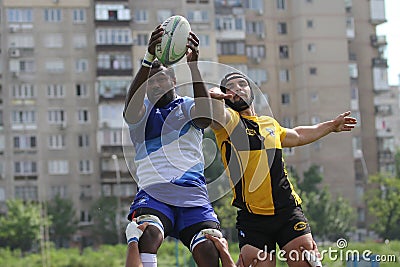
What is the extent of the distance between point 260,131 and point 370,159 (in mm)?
66151

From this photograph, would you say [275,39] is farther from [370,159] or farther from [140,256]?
[140,256]

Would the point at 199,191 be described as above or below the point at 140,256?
above

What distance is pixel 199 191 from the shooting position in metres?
8.77

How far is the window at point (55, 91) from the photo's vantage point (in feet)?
219

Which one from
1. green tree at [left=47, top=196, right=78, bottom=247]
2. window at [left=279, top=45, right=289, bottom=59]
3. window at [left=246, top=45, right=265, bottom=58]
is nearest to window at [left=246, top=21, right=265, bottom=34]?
window at [left=246, top=45, right=265, bottom=58]

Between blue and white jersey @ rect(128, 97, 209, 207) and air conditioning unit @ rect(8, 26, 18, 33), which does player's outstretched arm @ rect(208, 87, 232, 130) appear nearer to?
blue and white jersey @ rect(128, 97, 209, 207)

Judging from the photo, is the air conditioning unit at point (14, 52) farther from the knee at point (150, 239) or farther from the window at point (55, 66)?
the knee at point (150, 239)

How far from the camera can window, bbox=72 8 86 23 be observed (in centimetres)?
6700

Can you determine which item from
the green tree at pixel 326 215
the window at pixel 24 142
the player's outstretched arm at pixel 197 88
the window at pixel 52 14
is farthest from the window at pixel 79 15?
the player's outstretched arm at pixel 197 88

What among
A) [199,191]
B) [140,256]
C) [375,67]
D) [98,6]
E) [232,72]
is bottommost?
[140,256]

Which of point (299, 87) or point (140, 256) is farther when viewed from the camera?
point (299, 87)

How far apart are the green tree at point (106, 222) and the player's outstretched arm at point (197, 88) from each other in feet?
178

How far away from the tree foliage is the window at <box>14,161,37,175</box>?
19.6ft

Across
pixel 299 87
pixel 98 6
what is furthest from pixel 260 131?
pixel 299 87
